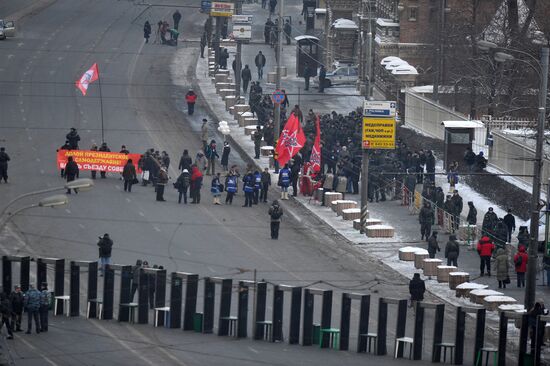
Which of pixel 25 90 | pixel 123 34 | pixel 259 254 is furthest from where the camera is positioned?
pixel 123 34

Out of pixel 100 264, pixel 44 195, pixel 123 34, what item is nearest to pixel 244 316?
pixel 100 264

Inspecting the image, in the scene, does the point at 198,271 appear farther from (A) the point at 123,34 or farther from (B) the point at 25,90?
(A) the point at 123,34

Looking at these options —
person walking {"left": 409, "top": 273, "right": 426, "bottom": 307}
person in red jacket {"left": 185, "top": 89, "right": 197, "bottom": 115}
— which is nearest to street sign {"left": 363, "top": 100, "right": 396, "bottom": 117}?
person walking {"left": 409, "top": 273, "right": 426, "bottom": 307}

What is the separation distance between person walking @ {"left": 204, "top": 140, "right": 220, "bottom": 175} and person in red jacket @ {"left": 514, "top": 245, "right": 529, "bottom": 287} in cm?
1628

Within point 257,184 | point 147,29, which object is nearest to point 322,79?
point 147,29

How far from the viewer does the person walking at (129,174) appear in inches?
2167

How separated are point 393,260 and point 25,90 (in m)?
29.5

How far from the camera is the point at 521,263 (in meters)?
44.5

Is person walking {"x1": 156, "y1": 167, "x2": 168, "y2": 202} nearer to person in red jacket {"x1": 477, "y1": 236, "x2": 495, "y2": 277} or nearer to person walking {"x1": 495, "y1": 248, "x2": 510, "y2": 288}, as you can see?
person in red jacket {"x1": 477, "y1": 236, "x2": 495, "y2": 277}

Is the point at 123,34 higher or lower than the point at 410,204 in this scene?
higher

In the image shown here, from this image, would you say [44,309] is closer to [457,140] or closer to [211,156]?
[211,156]

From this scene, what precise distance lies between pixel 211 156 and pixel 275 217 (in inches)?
367

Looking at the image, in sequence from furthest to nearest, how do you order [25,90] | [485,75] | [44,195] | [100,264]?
[25,90], [485,75], [44,195], [100,264]

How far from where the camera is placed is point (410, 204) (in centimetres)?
5497
